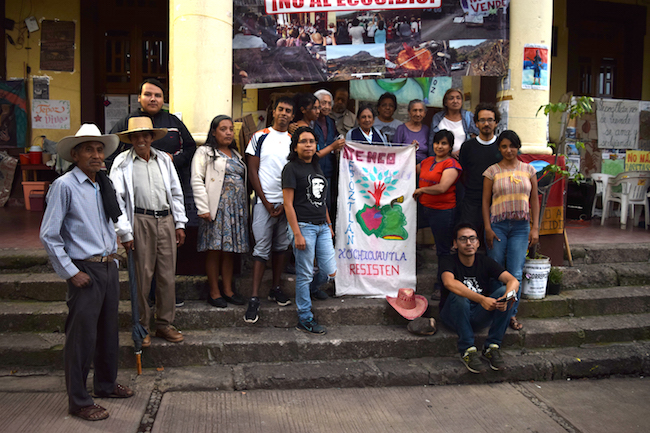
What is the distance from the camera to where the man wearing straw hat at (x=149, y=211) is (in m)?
4.09

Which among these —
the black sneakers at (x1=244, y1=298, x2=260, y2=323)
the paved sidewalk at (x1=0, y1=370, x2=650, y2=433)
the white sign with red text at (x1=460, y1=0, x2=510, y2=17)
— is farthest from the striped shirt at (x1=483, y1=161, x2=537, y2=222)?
the black sneakers at (x1=244, y1=298, x2=260, y2=323)

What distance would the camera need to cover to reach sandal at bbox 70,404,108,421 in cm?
345

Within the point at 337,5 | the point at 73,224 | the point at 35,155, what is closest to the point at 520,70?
the point at 337,5

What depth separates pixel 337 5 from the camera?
5672 millimetres

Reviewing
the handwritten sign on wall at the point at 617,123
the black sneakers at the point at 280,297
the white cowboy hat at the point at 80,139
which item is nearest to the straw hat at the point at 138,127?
the white cowboy hat at the point at 80,139

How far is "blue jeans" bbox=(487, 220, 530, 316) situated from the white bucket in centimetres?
33

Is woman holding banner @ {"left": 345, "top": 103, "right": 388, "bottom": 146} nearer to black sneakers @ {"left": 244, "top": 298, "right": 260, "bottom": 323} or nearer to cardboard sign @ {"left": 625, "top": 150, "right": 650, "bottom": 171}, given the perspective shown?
black sneakers @ {"left": 244, "top": 298, "right": 260, "bottom": 323}

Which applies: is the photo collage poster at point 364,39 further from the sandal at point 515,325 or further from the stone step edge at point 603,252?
the sandal at point 515,325

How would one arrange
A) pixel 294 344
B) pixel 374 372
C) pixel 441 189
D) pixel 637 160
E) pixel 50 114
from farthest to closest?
1. pixel 637 160
2. pixel 50 114
3. pixel 441 189
4. pixel 294 344
5. pixel 374 372

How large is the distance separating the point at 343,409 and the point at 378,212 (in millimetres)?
2179

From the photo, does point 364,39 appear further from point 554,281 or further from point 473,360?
point 473,360

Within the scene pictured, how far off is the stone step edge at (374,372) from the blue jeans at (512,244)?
61 centimetres

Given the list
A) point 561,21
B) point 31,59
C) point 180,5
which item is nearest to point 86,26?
point 31,59

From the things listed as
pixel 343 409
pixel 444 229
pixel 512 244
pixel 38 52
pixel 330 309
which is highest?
pixel 38 52
